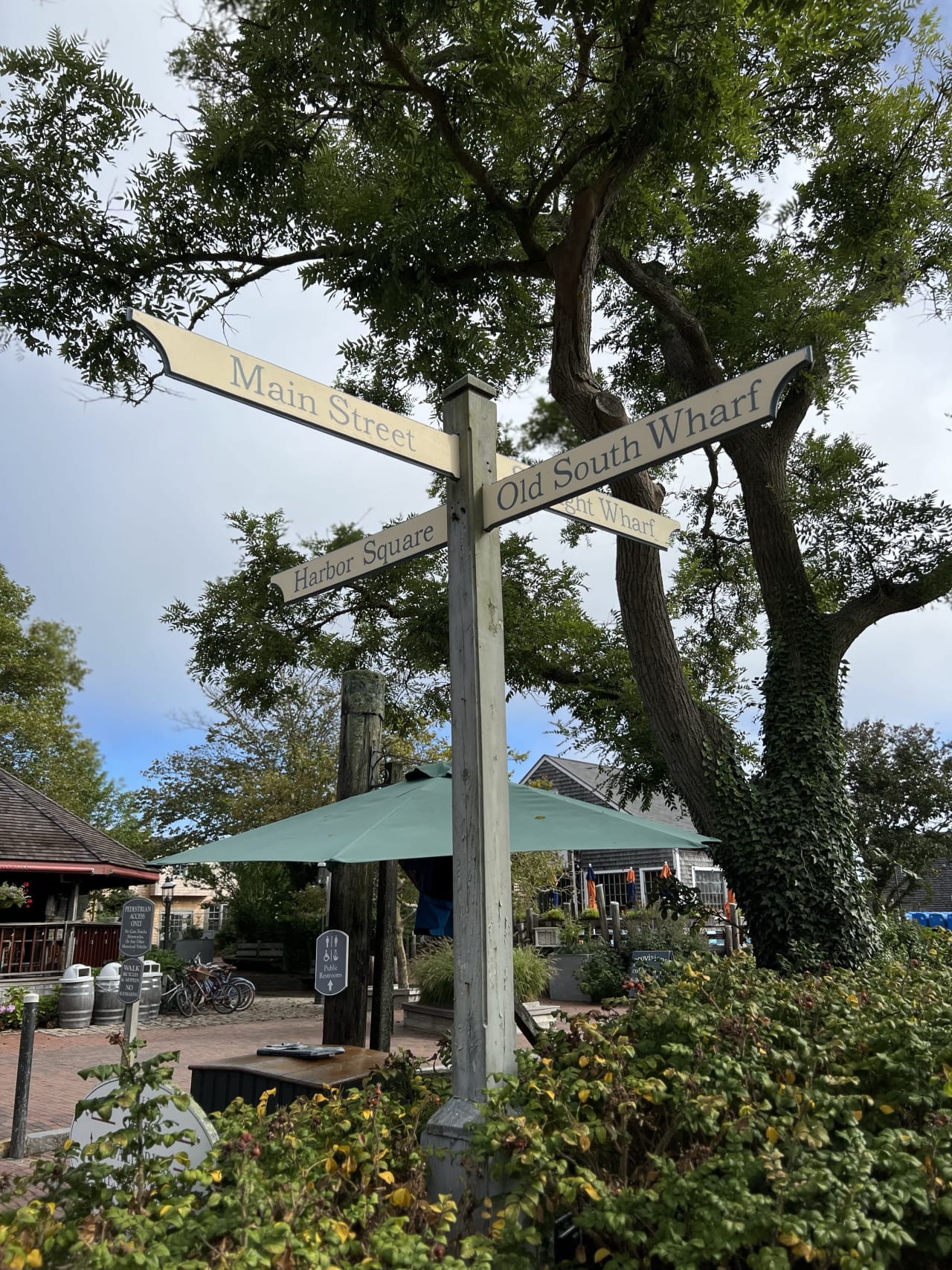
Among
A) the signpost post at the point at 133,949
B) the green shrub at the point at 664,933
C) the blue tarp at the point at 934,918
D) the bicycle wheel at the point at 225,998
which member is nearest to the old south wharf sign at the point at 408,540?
the signpost post at the point at 133,949

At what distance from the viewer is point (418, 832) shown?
188 inches

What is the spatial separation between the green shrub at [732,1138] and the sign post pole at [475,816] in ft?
0.71

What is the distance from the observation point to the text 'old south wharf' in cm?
353

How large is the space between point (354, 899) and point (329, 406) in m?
4.05

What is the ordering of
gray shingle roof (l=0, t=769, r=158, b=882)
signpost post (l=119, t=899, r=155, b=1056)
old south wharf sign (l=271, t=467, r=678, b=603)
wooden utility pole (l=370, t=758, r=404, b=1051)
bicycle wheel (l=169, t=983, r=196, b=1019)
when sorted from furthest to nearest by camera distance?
gray shingle roof (l=0, t=769, r=158, b=882) < bicycle wheel (l=169, t=983, r=196, b=1019) < wooden utility pole (l=370, t=758, r=404, b=1051) < signpost post (l=119, t=899, r=155, b=1056) < old south wharf sign (l=271, t=467, r=678, b=603)

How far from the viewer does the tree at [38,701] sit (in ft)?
101

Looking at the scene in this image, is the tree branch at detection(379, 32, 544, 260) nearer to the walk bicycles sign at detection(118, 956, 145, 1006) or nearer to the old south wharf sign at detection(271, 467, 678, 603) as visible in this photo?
the old south wharf sign at detection(271, 467, 678, 603)

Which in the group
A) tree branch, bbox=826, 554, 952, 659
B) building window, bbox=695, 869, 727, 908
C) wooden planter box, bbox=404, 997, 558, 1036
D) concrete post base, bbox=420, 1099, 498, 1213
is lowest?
wooden planter box, bbox=404, 997, 558, 1036

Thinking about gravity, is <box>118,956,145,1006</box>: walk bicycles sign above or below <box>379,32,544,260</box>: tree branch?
below

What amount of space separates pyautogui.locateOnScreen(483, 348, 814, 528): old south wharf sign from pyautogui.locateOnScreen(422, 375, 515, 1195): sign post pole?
0.59ft

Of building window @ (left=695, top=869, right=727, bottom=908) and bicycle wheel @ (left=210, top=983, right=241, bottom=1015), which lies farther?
building window @ (left=695, top=869, right=727, bottom=908)

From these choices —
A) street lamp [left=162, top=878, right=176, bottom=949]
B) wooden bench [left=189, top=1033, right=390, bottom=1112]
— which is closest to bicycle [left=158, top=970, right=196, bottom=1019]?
street lamp [left=162, top=878, right=176, bottom=949]

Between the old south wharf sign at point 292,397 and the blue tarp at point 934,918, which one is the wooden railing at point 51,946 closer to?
the old south wharf sign at point 292,397

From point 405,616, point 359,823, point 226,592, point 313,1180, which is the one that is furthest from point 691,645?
point 313,1180
